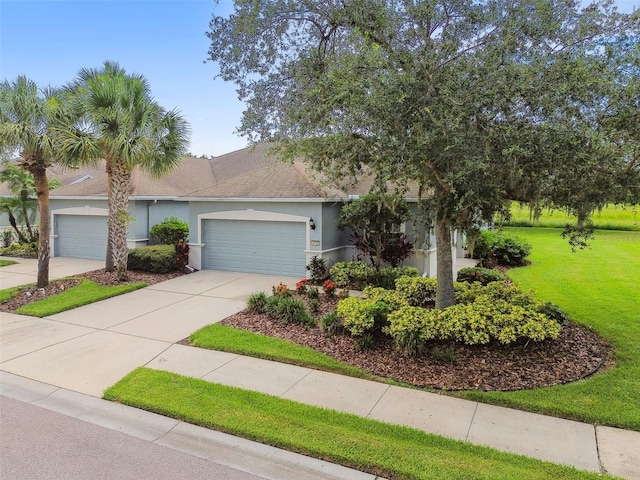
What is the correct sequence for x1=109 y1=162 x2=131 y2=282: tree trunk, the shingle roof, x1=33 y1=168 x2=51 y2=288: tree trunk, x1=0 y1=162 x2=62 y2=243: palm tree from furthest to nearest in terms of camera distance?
x1=0 y1=162 x2=62 y2=243: palm tree < the shingle roof < x1=109 y1=162 x2=131 y2=282: tree trunk < x1=33 y1=168 x2=51 y2=288: tree trunk

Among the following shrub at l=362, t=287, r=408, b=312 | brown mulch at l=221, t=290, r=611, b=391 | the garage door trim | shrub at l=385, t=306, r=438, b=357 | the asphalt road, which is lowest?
the asphalt road

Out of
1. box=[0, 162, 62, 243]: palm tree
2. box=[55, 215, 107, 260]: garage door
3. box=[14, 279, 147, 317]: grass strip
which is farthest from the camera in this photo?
box=[0, 162, 62, 243]: palm tree

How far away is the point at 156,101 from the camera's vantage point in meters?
12.3

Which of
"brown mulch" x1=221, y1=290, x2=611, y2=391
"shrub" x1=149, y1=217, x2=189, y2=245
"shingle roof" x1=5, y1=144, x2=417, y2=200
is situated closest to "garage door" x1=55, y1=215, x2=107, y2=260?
"shingle roof" x1=5, y1=144, x2=417, y2=200

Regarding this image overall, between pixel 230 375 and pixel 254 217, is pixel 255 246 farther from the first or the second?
pixel 230 375

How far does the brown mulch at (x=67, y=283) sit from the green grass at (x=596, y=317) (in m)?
10.6

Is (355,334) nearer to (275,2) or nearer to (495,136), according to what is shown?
(495,136)

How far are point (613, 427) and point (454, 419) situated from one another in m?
1.80

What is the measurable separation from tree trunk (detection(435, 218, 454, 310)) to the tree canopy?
21.1 inches

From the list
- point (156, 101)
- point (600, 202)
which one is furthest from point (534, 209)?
point (156, 101)

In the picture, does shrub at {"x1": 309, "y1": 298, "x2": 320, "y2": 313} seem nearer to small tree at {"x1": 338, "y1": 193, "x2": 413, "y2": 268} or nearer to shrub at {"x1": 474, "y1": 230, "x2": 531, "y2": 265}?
small tree at {"x1": 338, "y1": 193, "x2": 413, "y2": 268}

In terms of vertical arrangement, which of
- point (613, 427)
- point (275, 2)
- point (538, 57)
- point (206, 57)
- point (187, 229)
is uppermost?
point (275, 2)

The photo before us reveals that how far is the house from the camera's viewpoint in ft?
42.6

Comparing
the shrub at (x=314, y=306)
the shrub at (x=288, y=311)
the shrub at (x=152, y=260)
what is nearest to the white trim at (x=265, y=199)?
the shrub at (x=152, y=260)
